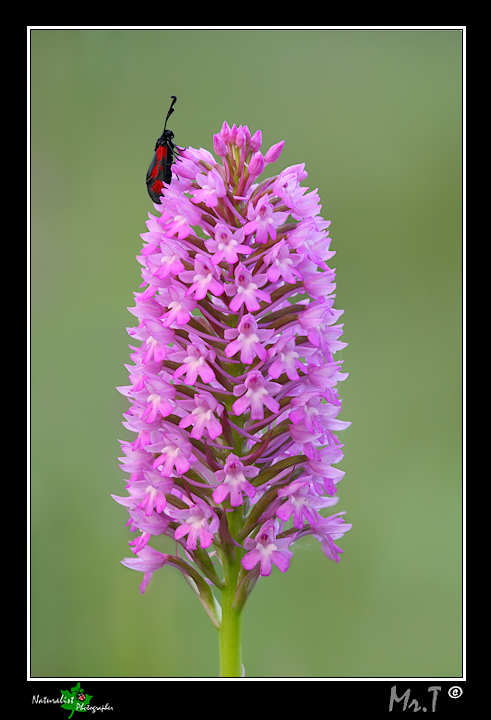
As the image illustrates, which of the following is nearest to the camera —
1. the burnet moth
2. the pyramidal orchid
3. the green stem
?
the pyramidal orchid

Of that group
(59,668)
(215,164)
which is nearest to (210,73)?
(215,164)

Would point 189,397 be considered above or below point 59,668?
above

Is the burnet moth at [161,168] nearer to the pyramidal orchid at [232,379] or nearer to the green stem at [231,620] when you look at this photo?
the pyramidal orchid at [232,379]

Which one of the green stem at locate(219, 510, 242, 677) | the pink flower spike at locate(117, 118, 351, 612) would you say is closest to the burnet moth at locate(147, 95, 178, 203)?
the pink flower spike at locate(117, 118, 351, 612)

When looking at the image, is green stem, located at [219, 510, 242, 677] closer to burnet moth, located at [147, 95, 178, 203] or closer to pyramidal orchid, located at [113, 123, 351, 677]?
pyramidal orchid, located at [113, 123, 351, 677]

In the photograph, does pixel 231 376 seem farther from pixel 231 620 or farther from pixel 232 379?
pixel 231 620

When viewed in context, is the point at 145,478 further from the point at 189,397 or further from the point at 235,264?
the point at 235,264

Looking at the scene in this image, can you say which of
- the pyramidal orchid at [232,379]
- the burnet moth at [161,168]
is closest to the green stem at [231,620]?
the pyramidal orchid at [232,379]
